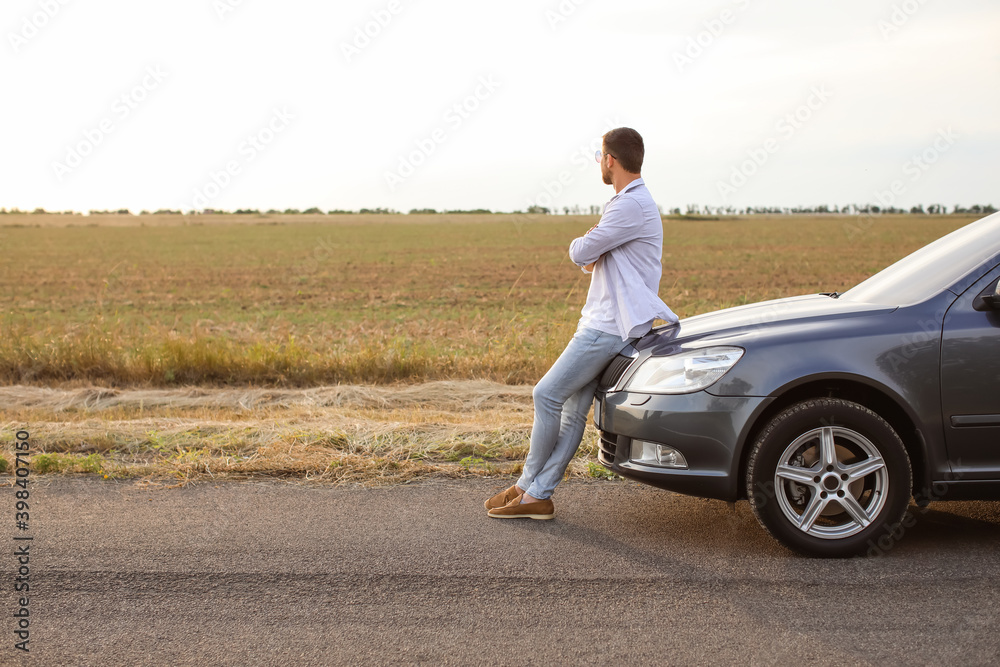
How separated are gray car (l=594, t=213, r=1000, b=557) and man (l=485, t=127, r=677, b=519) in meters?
0.41

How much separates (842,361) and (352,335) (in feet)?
35.9

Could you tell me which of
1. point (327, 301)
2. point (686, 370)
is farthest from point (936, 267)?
point (327, 301)

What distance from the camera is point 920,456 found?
402 centimetres

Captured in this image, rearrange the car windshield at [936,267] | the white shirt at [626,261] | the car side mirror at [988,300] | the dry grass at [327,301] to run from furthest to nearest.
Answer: the dry grass at [327,301] < the white shirt at [626,261] < the car windshield at [936,267] < the car side mirror at [988,300]

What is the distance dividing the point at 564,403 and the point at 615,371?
1.21 ft

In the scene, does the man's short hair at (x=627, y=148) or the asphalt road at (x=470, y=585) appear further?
the man's short hair at (x=627, y=148)

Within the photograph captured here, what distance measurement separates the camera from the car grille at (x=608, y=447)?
439cm

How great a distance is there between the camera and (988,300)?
12.8 feet

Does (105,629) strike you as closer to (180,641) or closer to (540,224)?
(180,641)

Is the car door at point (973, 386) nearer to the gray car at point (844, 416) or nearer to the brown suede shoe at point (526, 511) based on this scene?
the gray car at point (844, 416)

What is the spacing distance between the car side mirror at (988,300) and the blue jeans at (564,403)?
1.65 metres

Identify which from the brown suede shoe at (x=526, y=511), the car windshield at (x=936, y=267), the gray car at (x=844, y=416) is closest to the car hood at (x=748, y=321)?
the gray car at (x=844, y=416)

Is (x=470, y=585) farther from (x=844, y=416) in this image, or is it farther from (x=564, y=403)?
(x=844, y=416)

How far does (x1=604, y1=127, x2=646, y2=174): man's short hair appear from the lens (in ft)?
14.7
